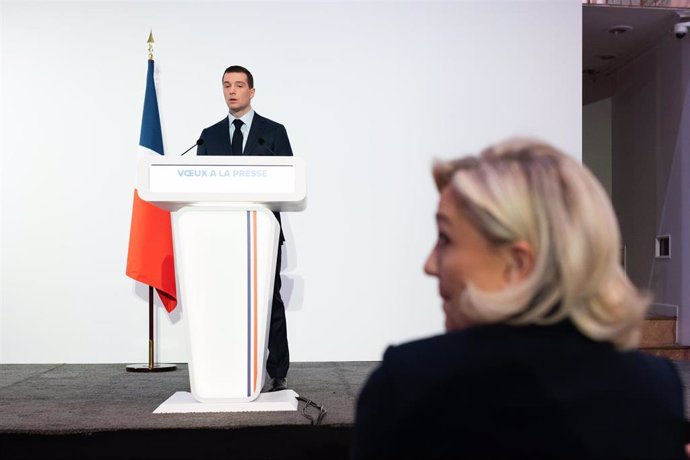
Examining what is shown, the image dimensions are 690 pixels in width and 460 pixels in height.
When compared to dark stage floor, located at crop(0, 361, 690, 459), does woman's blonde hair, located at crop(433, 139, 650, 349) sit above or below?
above

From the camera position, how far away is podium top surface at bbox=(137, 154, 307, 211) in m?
2.69

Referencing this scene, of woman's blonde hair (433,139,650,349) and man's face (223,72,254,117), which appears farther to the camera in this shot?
man's face (223,72,254,117)

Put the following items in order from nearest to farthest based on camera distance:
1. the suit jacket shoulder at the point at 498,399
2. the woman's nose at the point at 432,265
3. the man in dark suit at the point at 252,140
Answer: the suit jacket shoulder at the point at 498,399
the woman's nose at the point at 432,265
the man in dark suit at the point at 252,140

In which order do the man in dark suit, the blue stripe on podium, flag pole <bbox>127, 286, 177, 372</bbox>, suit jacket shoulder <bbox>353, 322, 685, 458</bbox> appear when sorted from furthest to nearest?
flag pole <bbox>127, 286, 177, 372</bbox>
the man in dark suit
the blue stripe on podium
suit jacket shoulder <bbox>353, 322, 685, 458</bbox>

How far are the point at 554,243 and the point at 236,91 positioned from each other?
304 centimetres

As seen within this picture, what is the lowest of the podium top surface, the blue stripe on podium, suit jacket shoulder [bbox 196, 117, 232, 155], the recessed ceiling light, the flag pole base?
the flag pole base

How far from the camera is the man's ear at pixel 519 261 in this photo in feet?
2.34

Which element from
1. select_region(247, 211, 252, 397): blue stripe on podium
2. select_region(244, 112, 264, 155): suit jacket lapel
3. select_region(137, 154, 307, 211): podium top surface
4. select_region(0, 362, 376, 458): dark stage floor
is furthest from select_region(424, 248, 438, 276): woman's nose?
select_region(244, 112, 264, 155): suit jacket lapel

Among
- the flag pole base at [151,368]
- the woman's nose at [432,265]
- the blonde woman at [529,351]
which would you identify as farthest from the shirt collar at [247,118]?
the blonde woman at [529,351]

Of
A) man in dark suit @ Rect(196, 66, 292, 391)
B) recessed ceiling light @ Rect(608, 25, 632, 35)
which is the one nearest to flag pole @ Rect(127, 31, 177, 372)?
man in dark suit @ Rect(196, 66, 292, 391)

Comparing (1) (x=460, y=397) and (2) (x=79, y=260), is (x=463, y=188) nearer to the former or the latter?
(1) (x=460, y=397)

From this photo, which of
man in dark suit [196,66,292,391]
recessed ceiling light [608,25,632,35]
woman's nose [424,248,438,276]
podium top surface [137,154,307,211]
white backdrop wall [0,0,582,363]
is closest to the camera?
woman's nose [424,248,438,276]

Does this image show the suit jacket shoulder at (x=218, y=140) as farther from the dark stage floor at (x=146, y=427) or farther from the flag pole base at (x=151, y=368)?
the flag pole base at (x=151, y=368)

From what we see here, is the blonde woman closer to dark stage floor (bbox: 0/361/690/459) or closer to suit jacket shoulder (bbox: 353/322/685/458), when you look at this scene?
suit jacket shoulder (bbox: 353/322/685/458)
